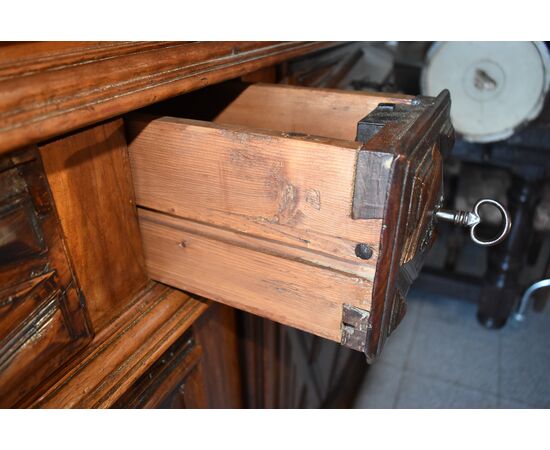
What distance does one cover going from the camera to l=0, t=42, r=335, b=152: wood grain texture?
47 cm

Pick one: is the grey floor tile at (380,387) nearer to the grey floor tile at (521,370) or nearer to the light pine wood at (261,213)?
the grey floor tile at (521,370)

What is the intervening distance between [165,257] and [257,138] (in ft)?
1.09

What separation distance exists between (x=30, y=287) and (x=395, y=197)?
51 centimetres

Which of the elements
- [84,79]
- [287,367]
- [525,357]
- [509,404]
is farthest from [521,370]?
[84,79]

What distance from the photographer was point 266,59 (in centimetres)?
90

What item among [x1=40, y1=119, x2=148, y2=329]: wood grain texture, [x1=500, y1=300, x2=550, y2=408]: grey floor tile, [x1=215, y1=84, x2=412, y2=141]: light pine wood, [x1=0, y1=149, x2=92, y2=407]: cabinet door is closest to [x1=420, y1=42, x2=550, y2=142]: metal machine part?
[x1=500, y1=300, x2=550, y2=408]: grey floor tile

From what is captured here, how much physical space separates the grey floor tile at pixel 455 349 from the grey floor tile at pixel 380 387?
0.36 ft

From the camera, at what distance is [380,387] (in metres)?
2.12

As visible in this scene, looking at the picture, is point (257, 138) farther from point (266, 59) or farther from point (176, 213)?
point (266, 59)

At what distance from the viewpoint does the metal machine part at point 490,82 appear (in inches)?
63.3

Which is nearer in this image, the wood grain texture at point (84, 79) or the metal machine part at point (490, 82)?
the wood grain texture at point (84, 79)

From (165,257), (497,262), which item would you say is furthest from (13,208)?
(497,262)

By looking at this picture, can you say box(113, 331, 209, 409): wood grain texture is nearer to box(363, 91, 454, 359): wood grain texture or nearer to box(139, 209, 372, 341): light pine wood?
box(139, 209, 372, 341): light pine wood

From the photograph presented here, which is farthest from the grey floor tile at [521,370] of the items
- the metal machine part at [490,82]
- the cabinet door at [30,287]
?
the cabinet door at [30,287]
